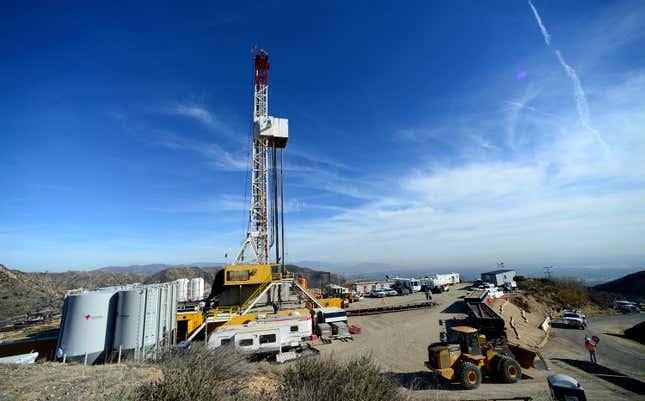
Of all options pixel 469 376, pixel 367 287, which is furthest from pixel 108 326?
pixel 367 287

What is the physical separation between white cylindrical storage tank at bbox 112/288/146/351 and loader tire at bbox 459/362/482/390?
474 inches

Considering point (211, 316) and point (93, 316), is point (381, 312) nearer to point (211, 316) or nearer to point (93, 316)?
point (211, 316)

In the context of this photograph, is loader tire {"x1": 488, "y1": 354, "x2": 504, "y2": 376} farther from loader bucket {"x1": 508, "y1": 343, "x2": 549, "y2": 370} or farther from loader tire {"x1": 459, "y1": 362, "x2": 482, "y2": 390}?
loader bucket {"x1": 508, "y1": 343, "x2": 549, "y2": 370}

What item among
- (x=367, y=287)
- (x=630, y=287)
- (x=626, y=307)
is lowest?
(x=630, y=287)

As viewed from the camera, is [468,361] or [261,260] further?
[261,260]

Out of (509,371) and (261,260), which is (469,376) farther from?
(261,260)

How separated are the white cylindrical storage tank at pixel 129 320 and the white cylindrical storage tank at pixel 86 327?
1.08ft

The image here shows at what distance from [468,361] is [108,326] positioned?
1362 centimetres

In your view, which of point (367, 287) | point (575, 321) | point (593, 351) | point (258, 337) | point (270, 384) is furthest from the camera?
point (367, 287)

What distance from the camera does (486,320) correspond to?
15477mm

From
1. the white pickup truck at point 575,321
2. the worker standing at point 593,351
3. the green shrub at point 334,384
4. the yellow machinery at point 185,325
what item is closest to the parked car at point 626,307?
the white pickup truck at point 575,321

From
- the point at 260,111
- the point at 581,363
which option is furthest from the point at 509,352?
the point at 260,111

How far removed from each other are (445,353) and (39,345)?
57.0ft

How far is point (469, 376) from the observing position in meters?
9.32
